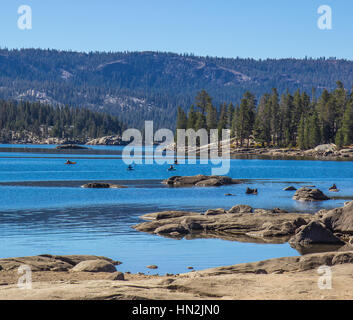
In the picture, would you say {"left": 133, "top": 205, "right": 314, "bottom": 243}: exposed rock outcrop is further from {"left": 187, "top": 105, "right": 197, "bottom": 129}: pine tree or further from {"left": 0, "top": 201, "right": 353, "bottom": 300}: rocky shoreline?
{"left": 187, "top": 105, "right": 197, "bottom": 129}: pine tree

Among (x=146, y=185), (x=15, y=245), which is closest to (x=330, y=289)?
(x=15, y=245)

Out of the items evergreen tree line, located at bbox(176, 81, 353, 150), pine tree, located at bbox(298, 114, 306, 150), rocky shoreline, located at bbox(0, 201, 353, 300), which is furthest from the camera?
pine tree, located at bbox(298, 114, 306, 150)

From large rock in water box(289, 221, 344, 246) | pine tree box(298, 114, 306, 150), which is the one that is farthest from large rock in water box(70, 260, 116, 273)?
pine tree box(298, 114, 306, 150)

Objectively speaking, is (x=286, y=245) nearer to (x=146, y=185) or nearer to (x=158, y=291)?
(x=158, y=291)

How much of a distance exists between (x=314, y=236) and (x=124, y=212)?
1879 centimetres

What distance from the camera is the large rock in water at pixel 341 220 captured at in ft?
114

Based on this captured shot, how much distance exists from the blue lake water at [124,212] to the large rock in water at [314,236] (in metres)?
1.31

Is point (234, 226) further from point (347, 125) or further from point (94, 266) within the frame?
point (347, 125)

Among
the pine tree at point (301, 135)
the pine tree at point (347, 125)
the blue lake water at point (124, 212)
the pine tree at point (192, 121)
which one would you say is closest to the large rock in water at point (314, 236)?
the blue lake water at point (124, 212)

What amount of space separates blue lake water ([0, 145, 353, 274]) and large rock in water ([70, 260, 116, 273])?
1.63 m

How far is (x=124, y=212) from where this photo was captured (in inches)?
1865

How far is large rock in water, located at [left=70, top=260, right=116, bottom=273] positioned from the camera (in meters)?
24.1

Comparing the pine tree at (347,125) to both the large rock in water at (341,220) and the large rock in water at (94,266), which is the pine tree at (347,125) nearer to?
the large rock in water at (341,220)
